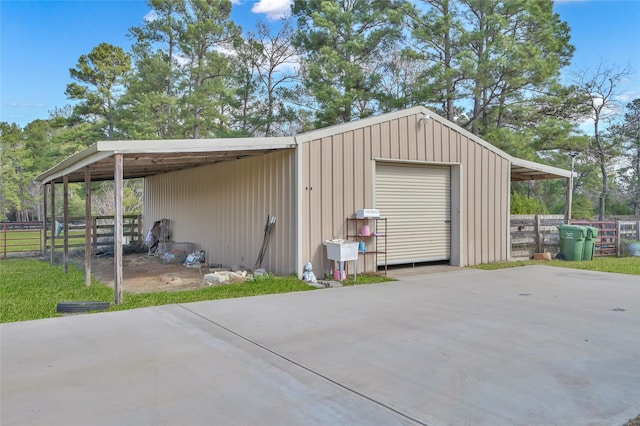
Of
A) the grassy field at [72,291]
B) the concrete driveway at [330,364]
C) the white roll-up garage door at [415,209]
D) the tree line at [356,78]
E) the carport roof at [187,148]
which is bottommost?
the concrete driveway at [330,364]

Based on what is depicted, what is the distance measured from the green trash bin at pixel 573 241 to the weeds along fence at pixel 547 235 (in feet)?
1.36

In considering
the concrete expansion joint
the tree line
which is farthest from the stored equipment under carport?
the tree line

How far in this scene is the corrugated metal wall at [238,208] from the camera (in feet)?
24.3

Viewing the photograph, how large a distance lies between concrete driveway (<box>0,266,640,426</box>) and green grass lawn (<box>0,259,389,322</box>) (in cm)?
46

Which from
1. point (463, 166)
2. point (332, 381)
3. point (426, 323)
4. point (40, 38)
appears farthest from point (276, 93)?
point (332, 381)

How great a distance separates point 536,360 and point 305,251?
4.29m

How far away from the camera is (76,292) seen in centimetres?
620

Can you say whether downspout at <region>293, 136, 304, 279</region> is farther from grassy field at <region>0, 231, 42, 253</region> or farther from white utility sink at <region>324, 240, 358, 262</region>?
grassy field at <region>0, 231, 42, 253</region>

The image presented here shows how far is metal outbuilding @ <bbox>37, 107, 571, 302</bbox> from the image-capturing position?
23.5ft

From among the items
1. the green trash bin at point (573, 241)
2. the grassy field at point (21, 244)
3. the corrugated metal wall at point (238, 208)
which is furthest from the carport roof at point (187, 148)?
the grassy field at point (21, 244)

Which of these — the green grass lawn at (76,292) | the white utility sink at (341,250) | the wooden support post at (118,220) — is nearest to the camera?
the green grass lawn at (76,292)

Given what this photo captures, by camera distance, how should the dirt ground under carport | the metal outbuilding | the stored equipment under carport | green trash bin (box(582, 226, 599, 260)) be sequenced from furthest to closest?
green trash bin (box(582, 226, 599, 260)) < the stored equipment under carport < the metal outbuilding < the dirt ground under carport

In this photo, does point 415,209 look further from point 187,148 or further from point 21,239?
point 21,239

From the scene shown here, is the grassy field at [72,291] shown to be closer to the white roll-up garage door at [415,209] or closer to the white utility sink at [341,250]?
the white utility sink at [341,250]
